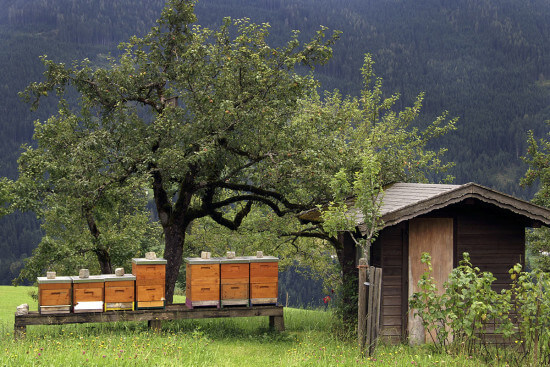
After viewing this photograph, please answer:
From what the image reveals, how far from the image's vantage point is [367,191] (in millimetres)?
11102

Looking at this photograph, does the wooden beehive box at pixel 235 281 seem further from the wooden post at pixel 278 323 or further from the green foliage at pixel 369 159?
the green foliage at pixel 369 159

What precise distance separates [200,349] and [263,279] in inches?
123

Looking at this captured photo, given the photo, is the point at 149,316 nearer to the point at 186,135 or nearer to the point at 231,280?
the point at 231,280

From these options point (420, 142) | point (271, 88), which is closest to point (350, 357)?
point (271, 88)

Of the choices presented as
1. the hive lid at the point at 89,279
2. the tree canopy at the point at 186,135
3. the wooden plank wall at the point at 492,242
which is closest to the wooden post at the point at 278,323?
the tree canopy at the point at 186,135

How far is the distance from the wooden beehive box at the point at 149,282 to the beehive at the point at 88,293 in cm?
79

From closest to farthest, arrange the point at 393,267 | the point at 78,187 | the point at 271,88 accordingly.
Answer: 1. the point at 393,267
2. the point at 78,187
3. the point at 271,88

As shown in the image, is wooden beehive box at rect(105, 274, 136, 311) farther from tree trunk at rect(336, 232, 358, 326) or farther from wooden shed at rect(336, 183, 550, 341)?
wooden shed at rect(336, 183, 550, 341)

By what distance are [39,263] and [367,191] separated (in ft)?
37.6

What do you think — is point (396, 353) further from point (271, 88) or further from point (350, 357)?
point (271, 88)

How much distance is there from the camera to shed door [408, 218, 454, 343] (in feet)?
43.8

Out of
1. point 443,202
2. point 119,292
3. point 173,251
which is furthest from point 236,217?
point 443,202

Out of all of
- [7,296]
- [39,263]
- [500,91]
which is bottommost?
[7,296]

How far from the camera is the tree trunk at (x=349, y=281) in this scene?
1378 cm
